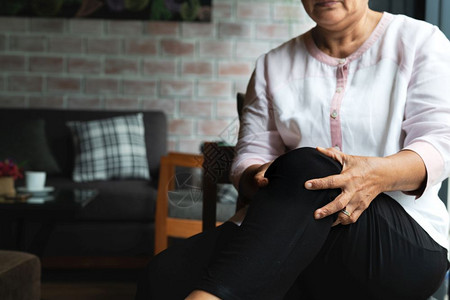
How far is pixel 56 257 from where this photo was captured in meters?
2.87

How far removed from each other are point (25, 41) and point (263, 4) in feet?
4.93

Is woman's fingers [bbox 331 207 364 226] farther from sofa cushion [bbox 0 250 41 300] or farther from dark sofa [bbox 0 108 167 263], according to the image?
dark sofa [bbox 0 108 167 263]

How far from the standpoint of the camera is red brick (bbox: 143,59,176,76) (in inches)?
149

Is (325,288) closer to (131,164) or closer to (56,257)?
(56,257)

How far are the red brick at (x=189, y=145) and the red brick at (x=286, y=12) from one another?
925mm

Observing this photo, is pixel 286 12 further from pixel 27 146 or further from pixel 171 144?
pixel 27 146

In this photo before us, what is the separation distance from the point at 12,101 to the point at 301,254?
10.6 feet

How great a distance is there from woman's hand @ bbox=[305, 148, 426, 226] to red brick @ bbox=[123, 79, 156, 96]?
2888mm

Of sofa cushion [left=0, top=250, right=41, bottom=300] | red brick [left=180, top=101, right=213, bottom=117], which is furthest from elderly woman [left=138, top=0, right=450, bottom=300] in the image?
red brick [left=180, top=101, right=213, bottom=117]

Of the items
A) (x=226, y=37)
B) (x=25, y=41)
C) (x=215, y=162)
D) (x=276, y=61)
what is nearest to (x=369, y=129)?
(x=276, y=61)

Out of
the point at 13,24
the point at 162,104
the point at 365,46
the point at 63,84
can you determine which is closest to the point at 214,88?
the point at 162,104

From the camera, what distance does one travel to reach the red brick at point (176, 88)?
12.5ft

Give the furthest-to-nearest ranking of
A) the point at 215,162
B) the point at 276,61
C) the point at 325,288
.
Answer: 1. the point at 215,162
2. the point at 276,61
3. the point at 325,288

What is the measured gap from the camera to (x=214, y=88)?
3812mm
